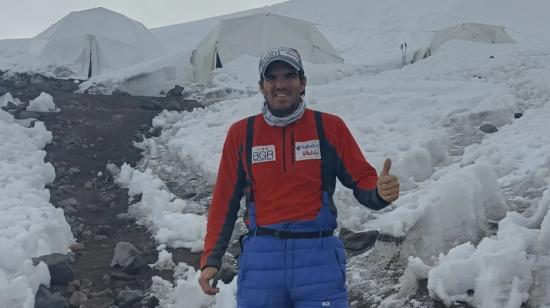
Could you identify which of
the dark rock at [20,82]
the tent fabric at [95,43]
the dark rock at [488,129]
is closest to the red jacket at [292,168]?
the dark rock at [488,129]

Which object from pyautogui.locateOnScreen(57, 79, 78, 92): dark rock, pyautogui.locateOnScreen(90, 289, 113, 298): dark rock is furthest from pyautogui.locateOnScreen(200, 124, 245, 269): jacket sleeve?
pyautogui.locateOnScreen(57, 79, 78, 92): dark rock

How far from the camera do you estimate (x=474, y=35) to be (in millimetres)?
24953

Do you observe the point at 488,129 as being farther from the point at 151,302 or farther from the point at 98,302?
the point at 98,302

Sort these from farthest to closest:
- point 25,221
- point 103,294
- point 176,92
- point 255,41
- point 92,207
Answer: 1. point 255,41
2. point 176,92
3. point 92,207
4. point 25,221
5. point 103,294

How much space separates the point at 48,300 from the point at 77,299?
0.79 feet

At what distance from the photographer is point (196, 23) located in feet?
162

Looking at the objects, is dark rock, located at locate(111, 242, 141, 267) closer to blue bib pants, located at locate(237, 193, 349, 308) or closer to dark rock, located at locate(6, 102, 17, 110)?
blue bib pants, located at locate(237, 193, 349, 308)

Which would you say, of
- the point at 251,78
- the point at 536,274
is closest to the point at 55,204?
the point at 536,274

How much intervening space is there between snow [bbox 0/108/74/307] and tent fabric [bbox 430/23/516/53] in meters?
18.9

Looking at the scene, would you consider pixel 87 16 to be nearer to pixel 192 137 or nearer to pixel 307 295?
pixel 192 137

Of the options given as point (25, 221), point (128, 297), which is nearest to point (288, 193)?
point (128, 297)

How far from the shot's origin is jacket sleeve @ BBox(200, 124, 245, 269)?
2.89 meters

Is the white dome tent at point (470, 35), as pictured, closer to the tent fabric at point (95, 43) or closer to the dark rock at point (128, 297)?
the tent fabric at point (95, 43)

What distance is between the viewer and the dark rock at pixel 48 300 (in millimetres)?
4734
